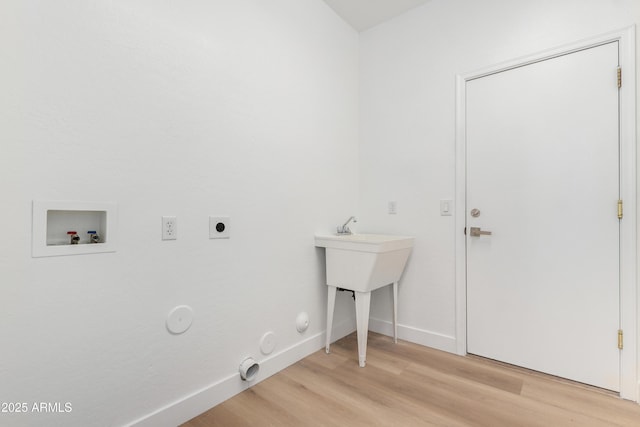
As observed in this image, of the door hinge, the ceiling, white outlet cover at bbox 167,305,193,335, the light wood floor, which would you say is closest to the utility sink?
the light wood floor

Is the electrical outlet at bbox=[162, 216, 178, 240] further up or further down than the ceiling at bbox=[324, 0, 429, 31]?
further down

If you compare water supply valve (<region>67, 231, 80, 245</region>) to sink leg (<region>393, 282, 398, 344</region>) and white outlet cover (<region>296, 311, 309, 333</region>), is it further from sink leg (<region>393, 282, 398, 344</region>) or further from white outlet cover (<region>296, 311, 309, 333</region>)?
sink leg (<region>393, 282, 398, 344</region>)

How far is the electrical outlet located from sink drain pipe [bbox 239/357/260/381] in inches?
32.5

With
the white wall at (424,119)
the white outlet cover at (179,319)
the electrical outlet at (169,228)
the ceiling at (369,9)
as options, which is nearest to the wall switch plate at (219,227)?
the electrical outlet at (169,228)

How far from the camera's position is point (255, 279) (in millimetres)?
1824

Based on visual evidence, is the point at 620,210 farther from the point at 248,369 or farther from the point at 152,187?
the point at 152,187

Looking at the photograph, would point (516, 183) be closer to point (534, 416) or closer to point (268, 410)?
point (534, 416)

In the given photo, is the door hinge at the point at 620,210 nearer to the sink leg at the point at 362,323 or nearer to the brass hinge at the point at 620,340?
the brass hinge at the point at 620,340

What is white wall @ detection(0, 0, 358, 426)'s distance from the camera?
41.9 inches

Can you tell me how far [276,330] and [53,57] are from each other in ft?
5.62

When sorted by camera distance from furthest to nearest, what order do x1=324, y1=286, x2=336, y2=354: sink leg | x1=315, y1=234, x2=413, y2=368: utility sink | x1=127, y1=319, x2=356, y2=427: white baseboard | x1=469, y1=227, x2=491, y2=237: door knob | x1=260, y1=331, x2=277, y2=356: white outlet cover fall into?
x1=324, y1=286, x2=336, y2=354: sink leg < x1=469, y1=227, x2=491, y2=237: door knob < x1=315, y1=234, x2=413, y2=368: utility sink < x1=260, y1=331, x2=277, y2=356: white outlet cover < x1=127, y1=319, x2=356, y2=427: white baseboard

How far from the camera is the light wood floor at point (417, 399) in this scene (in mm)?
1487

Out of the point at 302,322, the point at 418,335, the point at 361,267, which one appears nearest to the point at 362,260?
the point at 361,267

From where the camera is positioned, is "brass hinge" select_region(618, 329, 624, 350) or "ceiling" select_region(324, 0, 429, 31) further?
"ceiling" select_region(324, 0, 429, 31)
